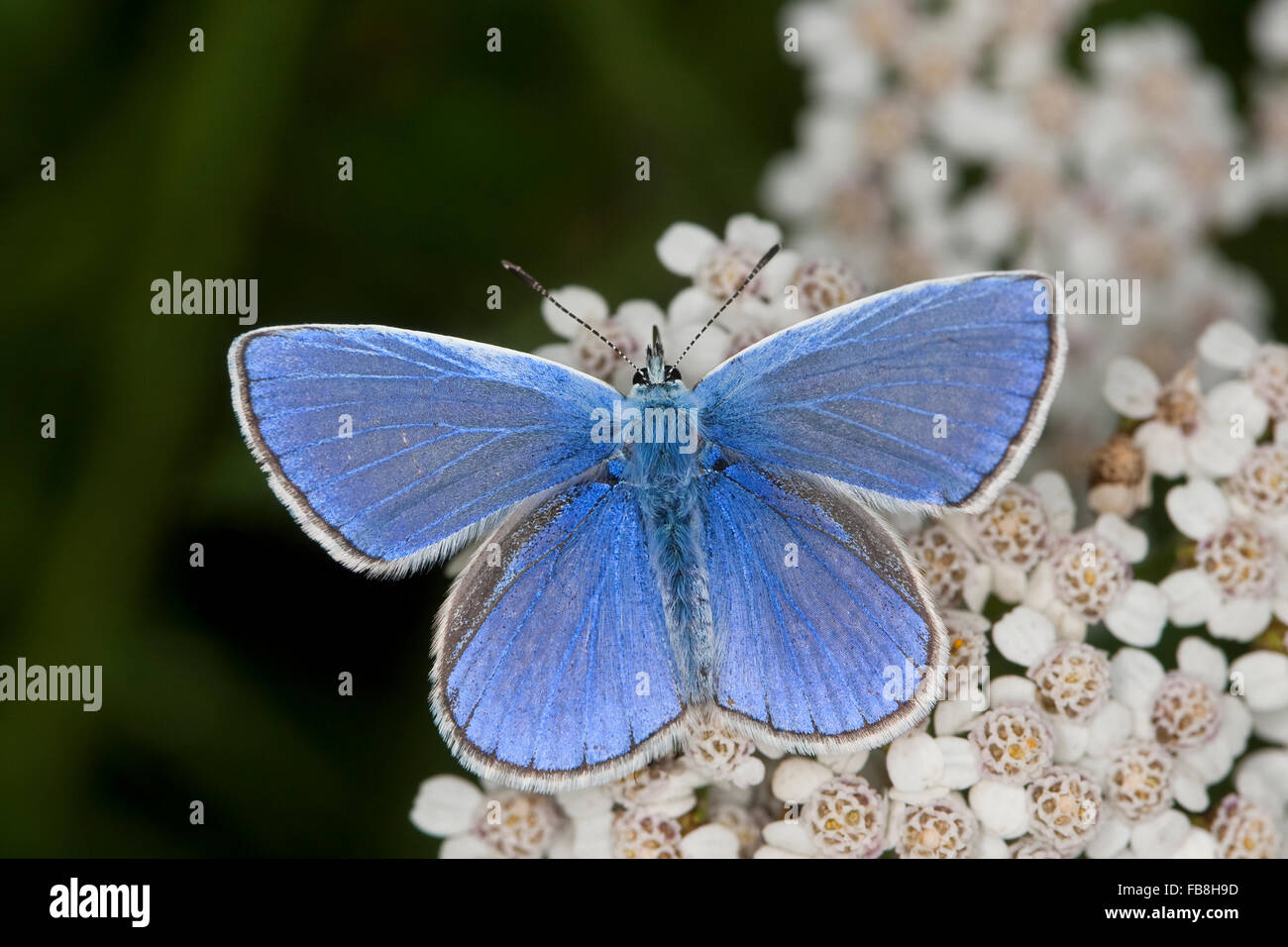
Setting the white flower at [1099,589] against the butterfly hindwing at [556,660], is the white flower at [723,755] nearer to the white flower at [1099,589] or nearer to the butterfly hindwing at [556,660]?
the butterfly hindwing at [556,660]

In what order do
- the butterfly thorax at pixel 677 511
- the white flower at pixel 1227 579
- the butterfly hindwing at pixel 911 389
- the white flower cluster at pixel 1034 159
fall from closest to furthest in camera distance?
1. the butterfly hindwing at pixel 911 389
2. the butterfly thorax at pixel 677 511
3. the white flower at pixel 1227 579
4. the white flower cluster at pixel 1034 159

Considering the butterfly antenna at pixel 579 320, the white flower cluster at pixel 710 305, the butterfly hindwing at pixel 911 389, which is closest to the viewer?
the butterfly hindwing at pixel 911 389

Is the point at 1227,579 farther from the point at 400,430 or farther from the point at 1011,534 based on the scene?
the point at 400,430

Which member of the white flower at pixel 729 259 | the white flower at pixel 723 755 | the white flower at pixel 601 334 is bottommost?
the white flower at pixel 723 755

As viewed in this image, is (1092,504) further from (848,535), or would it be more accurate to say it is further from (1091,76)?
(1091,76)

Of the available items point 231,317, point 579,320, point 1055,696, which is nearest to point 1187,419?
point 1055,696

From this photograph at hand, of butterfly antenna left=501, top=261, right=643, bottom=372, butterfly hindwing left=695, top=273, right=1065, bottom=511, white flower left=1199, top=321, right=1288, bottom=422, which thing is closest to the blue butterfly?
butterfly hindwing left=695, top=273, right=1065, bottom=511

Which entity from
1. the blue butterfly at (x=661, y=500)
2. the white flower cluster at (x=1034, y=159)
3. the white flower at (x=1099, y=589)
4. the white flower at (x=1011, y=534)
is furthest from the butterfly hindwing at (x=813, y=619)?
the white flower cluster at (x=1034, y=159)

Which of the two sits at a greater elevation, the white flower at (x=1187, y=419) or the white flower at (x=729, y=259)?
the white flower at (x=729, y=259)
